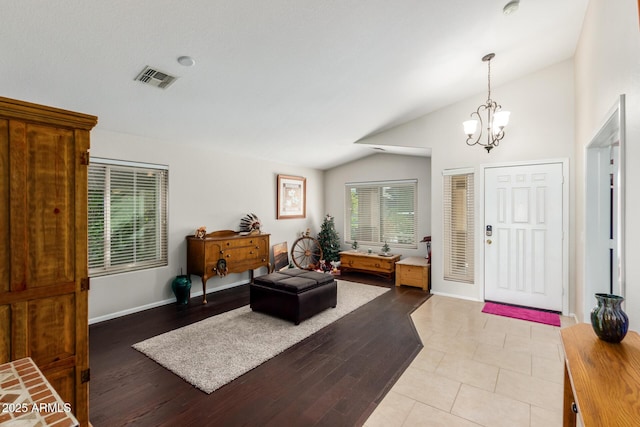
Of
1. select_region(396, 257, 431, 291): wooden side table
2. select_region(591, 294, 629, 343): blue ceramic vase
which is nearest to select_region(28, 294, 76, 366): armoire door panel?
select_region(591, 294, 629, 343): blue ceramic vase

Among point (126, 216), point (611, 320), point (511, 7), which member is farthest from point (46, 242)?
point (511, 7)

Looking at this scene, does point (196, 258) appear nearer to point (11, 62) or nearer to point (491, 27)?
point (11, 62)

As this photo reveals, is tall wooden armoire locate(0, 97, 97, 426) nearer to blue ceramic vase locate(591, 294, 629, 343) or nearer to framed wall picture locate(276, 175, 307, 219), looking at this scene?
blue ceramic vase locate(591, 294, 629, 343)

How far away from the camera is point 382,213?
6.95 metres

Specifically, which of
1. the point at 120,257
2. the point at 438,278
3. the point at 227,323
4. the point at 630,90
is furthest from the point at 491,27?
the point at 120,257

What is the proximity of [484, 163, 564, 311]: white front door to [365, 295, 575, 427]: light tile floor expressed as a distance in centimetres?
56

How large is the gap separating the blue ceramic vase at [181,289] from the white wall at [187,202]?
28cm

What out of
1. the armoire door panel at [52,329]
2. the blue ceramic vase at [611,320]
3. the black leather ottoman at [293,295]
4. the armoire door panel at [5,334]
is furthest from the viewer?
the black leather ottoman at [293,295]

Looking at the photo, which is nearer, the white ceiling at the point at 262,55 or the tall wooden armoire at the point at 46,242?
the tall wooden armoire at the point at 46,242

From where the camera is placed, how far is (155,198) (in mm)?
4359

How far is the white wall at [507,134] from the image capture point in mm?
4066

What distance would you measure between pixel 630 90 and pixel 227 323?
13.5 feet

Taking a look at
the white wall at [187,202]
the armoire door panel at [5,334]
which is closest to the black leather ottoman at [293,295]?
the white wall at [187,202]

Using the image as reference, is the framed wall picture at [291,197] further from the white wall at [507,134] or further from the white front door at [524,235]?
the white front door at [524,235]
